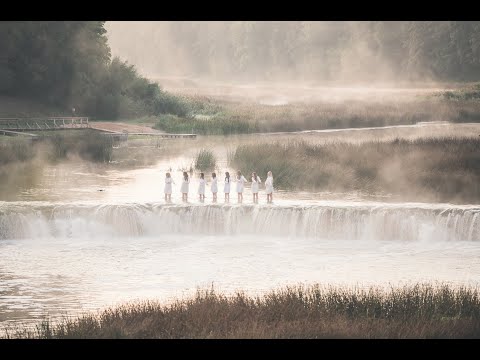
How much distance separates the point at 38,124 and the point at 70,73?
5.24 meters

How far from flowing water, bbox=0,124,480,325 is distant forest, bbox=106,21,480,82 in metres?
24.8

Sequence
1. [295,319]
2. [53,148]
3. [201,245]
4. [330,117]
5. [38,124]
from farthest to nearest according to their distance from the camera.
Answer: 1. [330,117]
2. [38,124]
3. [53,148]
4. [201,245]
5. [295,319]

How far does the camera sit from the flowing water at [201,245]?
16.4 m

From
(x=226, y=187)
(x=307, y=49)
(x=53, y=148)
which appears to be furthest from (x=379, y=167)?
(x=307, y=49)

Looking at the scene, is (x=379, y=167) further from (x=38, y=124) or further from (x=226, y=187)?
(x=38, y=124)

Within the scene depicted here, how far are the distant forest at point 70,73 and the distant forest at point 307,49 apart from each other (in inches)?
455

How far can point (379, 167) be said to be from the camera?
27.1 m

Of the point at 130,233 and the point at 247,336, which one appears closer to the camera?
the point at 247,336

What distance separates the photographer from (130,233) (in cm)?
2156
